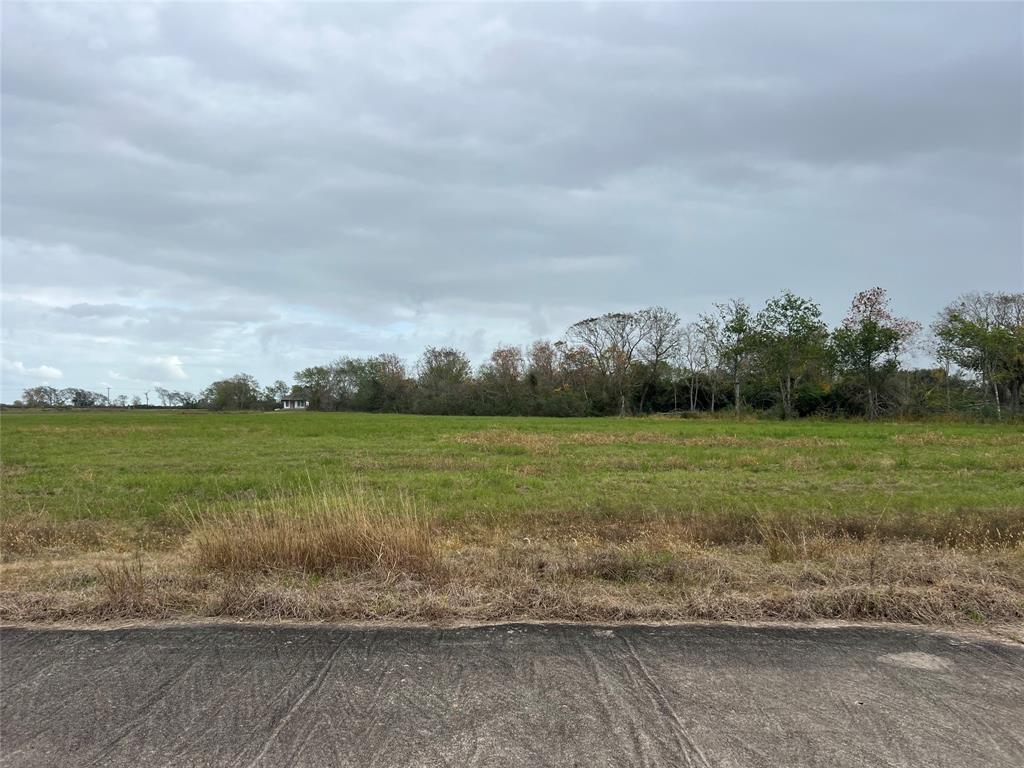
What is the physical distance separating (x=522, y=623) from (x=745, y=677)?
1639mm

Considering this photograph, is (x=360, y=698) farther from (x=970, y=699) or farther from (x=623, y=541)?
(x=623, y=541)

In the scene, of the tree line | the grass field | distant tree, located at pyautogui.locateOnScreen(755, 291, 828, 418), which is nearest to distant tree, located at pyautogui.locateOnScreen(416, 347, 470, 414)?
the tree line

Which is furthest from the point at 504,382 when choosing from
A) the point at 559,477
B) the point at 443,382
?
the point at 559,477

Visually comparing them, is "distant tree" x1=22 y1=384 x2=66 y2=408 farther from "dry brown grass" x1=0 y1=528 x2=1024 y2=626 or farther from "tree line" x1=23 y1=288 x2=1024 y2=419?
"dry brown grass" x1=0 y1=528 x2=1024 y2=626

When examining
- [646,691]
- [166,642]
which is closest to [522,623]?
[646,691]

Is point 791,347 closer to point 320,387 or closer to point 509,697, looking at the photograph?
point 509,697

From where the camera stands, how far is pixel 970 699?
12.0 ft

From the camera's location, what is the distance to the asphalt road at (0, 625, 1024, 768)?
3.20m

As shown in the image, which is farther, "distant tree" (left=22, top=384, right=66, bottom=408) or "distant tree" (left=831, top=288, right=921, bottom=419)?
"distant tree" (left=22, top=384, right=66, bottom=408)

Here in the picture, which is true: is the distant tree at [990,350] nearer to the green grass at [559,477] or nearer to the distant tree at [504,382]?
the green grass at [559,477]

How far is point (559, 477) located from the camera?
16125 mm

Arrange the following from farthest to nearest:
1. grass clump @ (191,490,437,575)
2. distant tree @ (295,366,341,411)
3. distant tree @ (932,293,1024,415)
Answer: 1. distant tree @ (295,366,341,411)
2. distant tree @ (932,293,1024,415)
3. grass clump @ (191,490,437,575)

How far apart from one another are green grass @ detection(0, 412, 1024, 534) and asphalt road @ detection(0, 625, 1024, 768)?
502 cm

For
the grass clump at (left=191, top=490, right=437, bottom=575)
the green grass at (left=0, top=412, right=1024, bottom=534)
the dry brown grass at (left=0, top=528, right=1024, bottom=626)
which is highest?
the grass clump at (left=191, top=490, right=437, bottom=575)
